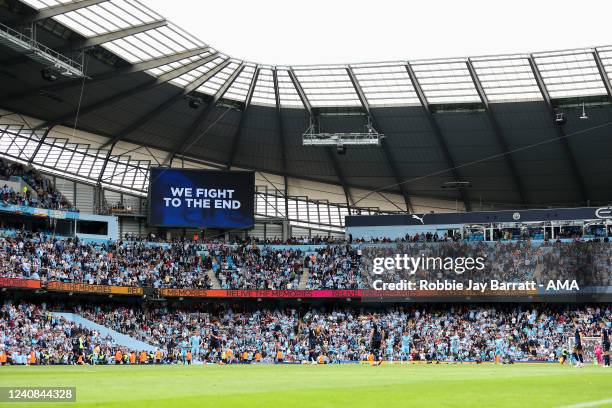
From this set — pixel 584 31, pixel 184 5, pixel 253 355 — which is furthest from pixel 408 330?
pixel 184 5

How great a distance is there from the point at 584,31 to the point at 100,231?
41.0 m

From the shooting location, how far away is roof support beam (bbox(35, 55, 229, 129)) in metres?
59.7

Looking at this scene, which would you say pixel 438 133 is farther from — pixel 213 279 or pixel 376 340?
pixel 213 279

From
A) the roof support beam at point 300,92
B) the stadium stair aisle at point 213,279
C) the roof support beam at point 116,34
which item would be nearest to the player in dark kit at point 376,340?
the stadium stair aisle at point 213,279

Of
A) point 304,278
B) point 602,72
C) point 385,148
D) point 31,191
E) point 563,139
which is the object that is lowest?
point 304,278

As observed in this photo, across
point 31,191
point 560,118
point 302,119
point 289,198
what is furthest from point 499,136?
point 31,191

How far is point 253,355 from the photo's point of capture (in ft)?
204

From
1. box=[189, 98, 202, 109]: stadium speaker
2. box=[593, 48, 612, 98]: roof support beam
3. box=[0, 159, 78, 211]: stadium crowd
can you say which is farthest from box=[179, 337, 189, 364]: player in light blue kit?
box=[593, 48, 612, 98]: roof support beam

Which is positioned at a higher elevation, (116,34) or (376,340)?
(116,34)

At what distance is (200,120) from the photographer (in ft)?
233

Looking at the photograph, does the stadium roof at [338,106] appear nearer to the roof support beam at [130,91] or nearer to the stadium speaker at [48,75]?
the roof support beam at [130,91]

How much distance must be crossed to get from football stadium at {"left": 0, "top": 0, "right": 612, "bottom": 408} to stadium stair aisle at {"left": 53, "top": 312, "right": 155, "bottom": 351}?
0.17 m

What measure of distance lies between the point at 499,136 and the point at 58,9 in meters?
33.8

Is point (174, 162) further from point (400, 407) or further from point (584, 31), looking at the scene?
point (400, 407)
